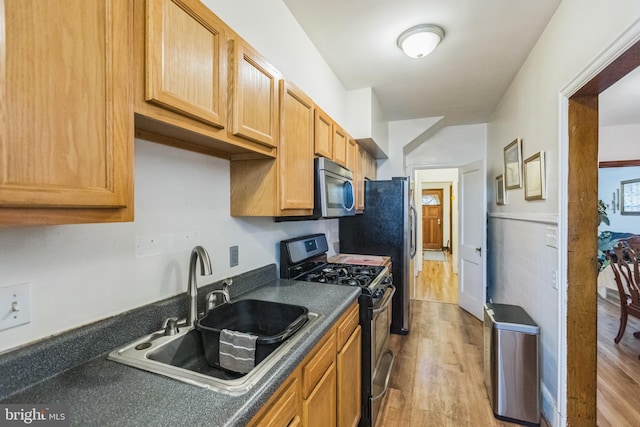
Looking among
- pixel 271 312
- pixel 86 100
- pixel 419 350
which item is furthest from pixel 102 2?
pixel 419 350

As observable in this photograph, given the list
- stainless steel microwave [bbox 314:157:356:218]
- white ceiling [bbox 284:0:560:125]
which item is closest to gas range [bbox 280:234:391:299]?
stainless steel microwave [bbox 314:157:356:218]

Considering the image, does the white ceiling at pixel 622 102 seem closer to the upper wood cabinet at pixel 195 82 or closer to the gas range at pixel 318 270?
the gas range at pixel 318 270

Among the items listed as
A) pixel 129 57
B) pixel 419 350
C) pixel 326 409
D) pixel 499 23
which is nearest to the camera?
pixel 129 57

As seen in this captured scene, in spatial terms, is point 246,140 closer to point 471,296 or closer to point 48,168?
point 48,168

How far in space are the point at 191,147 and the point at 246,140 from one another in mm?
273

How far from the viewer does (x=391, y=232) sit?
9.86ft

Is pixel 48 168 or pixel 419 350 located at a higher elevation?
pixel 48 168

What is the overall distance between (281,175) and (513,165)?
7.78ft

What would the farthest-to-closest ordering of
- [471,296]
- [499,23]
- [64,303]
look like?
[471,296], [499,23], [64,303]

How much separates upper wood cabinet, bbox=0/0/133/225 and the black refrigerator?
257cm

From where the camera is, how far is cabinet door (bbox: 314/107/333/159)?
1.86 m

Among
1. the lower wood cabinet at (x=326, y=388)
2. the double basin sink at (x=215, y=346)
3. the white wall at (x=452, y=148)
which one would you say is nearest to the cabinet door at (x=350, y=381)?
the lower wood cabinet at (x=326, y=388)

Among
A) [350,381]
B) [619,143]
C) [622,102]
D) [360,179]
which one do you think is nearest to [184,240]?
[350,381]

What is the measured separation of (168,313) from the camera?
1.15 metres
